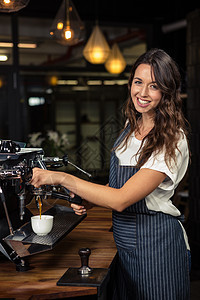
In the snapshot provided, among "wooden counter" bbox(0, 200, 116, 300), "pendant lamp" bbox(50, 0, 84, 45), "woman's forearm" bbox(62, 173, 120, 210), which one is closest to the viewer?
"wooden counter" bbox(0, 200, 116, 300)

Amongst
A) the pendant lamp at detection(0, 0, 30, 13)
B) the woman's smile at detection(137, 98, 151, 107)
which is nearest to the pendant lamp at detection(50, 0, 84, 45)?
the pendant lamp at detection(0, 0, 30, 13)

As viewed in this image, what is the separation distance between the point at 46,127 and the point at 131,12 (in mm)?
1959

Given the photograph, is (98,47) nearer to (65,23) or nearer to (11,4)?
(65,23)

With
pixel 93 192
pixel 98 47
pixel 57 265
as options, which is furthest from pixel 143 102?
pixel 98 47

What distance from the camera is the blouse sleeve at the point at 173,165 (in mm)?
1698

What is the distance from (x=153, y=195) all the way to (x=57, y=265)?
1.50 ft

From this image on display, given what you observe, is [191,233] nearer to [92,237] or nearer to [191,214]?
[191,214]

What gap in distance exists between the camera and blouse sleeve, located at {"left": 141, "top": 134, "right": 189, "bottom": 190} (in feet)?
5.57

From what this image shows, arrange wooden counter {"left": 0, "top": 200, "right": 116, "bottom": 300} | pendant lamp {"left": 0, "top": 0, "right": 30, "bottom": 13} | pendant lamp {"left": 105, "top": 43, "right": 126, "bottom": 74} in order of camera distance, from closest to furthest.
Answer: wooden counter {"left": 0, "top": 200, "right": 116, "bottom": 300}
pendant lamp {"left": 0, "top": 0, "right": 30, "bottom": 13}
pendant lamp {"left": 105, "top": 43, "right": 126, "bottom": 74}

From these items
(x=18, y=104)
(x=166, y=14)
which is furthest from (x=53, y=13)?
(x=166, y=14)

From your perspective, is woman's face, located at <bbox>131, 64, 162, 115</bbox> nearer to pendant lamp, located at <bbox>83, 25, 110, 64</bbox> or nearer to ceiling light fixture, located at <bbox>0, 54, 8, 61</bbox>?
pendant lamp, located at <bbox>83, 25, 110, 64</bbox>

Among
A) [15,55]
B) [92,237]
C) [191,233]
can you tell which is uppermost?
[15,55]

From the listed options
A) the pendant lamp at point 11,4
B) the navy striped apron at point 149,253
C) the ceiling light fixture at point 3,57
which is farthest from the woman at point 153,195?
the ceiling light fixture at point 3,57

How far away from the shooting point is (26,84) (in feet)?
19.0
